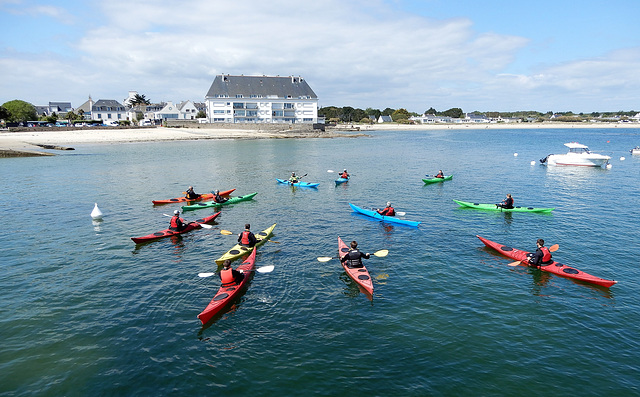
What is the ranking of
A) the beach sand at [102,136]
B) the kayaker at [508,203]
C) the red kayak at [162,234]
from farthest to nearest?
the beach sand at [102,136] < the kayaker at [508,203] < the red kayak at [162,234]

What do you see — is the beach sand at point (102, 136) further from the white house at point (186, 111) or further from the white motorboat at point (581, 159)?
the white motorboat at point (581, 159)

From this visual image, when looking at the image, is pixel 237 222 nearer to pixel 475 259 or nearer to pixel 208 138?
pixel 475 259

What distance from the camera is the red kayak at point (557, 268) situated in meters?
16.7

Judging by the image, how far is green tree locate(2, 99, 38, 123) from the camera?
4031 inches

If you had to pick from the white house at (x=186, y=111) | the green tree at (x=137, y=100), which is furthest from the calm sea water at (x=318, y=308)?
the green tree at (x=137, y=100)

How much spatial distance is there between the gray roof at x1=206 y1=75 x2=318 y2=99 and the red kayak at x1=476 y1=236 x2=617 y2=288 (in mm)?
114415

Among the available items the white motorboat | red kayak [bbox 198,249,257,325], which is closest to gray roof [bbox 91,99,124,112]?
the white motorboat

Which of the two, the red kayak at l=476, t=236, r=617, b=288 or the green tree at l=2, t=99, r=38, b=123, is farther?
the green tree at l=2, t=99, r=38, b=123

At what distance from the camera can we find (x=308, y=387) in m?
10.9

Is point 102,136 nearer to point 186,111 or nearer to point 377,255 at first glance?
point 186,111

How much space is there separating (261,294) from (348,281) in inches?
164

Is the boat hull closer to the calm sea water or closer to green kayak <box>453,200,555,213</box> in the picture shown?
the calm sea water

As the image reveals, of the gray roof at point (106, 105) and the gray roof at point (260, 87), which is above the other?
the gray roof at point (260, 87)

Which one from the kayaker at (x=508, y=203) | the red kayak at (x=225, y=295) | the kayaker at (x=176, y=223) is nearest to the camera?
the red kayak at (x=225, y=295)
